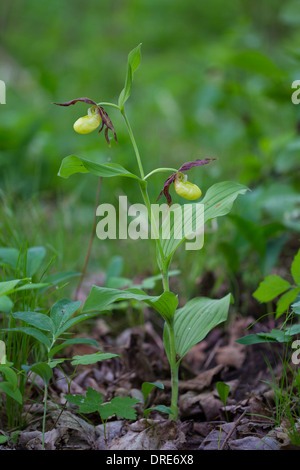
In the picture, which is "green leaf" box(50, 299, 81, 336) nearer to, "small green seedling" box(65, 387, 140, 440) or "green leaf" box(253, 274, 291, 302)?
"small green seedling" box(65, 387, 140, 440)

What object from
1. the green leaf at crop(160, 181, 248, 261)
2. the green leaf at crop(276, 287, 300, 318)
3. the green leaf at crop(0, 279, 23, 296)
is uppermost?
the green leaf at crop(160, 181, 248, 261)

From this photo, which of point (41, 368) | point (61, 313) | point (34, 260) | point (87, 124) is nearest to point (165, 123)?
point (34, 260)

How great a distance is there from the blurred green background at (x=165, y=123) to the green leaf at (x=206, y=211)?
385 mm

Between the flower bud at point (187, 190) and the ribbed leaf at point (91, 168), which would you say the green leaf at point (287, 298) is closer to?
the flower bud at point (187, 190)

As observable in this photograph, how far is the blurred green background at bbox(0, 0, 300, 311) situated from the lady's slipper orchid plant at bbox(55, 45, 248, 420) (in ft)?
1.31

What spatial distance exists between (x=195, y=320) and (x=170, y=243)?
0.18 m

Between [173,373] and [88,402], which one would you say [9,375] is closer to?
[88,402]

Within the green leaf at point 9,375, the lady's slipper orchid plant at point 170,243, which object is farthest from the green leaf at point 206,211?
the green leaf at point 9,375

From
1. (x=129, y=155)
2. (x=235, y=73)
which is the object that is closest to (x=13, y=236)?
(x=129, y=155)

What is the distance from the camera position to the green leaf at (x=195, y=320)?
83cm

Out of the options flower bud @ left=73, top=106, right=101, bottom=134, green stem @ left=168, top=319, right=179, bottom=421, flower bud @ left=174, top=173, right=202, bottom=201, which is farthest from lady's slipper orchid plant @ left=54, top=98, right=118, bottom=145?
green stem @ left=168, top=319, right=179, bottom=421

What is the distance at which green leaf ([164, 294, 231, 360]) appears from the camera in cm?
83
